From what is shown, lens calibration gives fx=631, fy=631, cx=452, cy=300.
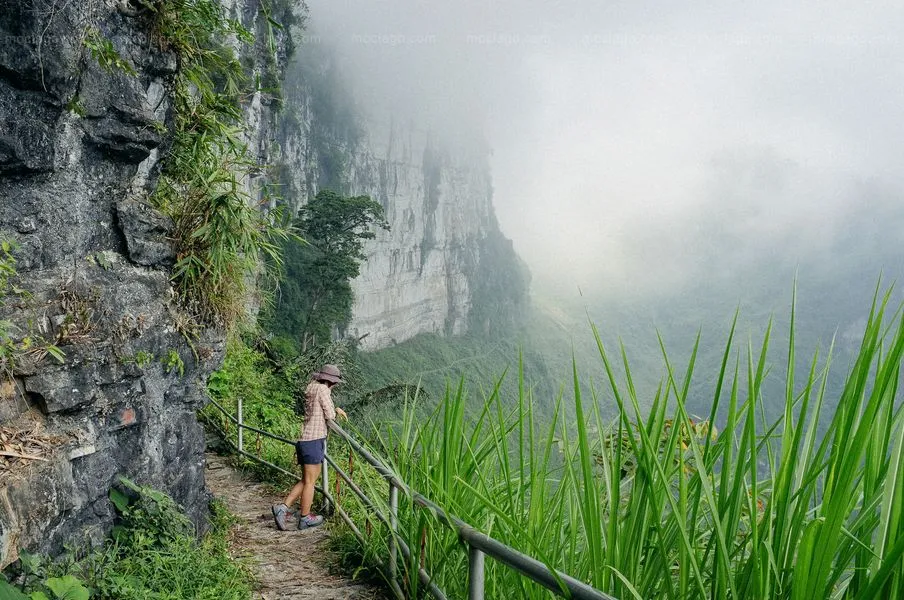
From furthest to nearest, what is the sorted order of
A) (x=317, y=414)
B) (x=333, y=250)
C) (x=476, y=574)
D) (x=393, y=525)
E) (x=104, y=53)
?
1. (x=333, y=250)
2. (x=317, y=414)
3. (x=104, y=53)
4. (x=393, y=525)
5. (x=476, y=574)

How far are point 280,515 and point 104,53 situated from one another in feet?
9.76

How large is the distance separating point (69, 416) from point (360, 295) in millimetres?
46305

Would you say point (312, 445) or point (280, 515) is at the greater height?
→ point (312, 445)

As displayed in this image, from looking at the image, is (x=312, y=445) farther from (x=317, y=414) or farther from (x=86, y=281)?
(x=86, y=281)

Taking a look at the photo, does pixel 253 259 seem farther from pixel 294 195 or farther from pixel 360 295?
pixel 360 295

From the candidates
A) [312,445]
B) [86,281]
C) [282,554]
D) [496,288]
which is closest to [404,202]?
[496,288]

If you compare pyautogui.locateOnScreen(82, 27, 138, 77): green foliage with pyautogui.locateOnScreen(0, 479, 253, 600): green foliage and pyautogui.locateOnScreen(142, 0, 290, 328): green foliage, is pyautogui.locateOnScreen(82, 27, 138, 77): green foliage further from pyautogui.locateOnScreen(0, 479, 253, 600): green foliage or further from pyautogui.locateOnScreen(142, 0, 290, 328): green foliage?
pyautogui.locateOnScreen(0, 479, 253, 600): green foliage

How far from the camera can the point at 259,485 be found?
18.5 feet

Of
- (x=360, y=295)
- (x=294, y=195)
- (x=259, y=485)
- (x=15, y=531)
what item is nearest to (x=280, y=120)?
(x=294, y=195)

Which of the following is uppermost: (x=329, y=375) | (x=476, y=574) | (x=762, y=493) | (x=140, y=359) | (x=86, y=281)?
(x=86, y=281)

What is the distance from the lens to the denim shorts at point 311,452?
4254 mm

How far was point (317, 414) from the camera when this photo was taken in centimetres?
430

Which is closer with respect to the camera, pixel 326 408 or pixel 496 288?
pixel 326 408

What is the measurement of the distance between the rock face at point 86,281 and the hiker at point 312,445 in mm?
653
